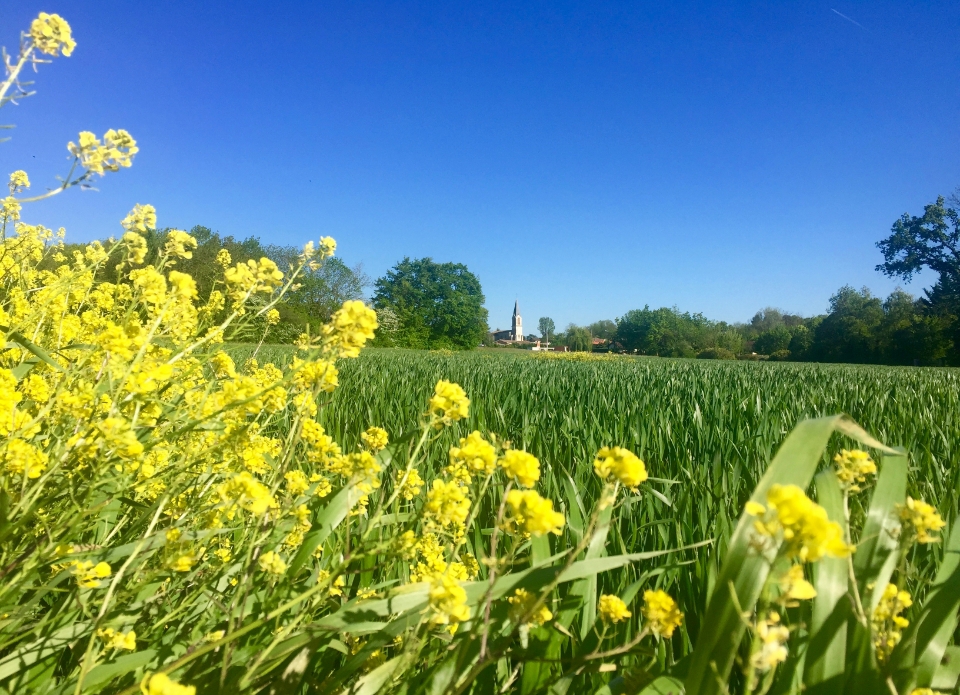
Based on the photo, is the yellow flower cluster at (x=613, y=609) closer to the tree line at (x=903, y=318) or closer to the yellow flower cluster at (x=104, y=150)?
the yellow flower cluster at (x=104, y=150)

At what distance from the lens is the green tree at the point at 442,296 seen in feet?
204

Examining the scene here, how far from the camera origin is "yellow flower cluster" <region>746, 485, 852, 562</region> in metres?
0.55

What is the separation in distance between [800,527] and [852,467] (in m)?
0.56

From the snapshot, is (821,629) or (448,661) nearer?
(821,629)

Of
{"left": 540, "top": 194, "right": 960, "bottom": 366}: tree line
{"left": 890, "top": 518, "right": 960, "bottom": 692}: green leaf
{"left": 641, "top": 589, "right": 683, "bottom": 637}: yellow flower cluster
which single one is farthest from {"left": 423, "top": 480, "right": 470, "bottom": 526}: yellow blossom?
{"left": 540, "top": 194, "right": 960, "bottom": 366}: tree line

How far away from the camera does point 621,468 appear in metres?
0.83

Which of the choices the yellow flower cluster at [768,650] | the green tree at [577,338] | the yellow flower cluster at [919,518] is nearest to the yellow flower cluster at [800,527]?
the yellow flower cluster at [768,650]

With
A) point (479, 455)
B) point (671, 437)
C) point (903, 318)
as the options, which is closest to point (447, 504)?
point (479, 455)

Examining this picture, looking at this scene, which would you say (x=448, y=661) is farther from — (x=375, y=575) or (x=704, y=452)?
(x=704, y=452)

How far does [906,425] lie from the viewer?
332 cm

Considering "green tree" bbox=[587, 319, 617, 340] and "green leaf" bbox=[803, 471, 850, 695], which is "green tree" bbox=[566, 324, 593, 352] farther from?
"green leaf" bbox=[803, 471, 850, 695]

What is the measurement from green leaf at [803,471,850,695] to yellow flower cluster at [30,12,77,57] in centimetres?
211

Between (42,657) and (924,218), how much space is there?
188ft

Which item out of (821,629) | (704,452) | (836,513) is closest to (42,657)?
(821,629)
